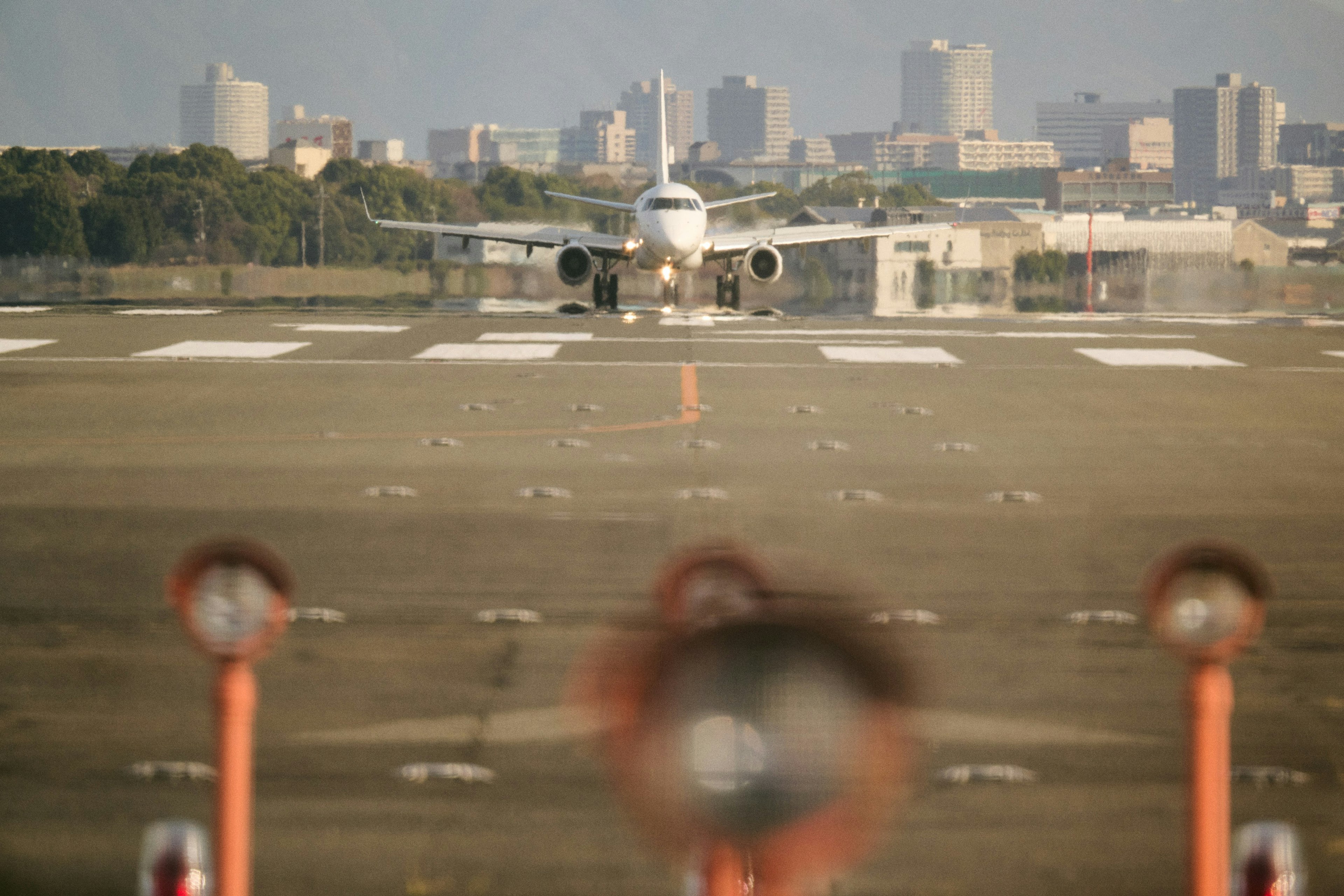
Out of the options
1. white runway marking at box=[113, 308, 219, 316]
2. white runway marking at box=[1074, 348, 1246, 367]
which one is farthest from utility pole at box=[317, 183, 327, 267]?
white runway marking at box=[1074, 348, 1246, 367]

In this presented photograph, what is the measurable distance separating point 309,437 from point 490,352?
→ 12998 millimetres

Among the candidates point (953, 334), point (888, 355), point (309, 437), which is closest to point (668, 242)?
point (953, 334)

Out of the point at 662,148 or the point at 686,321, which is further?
the point at 662,148

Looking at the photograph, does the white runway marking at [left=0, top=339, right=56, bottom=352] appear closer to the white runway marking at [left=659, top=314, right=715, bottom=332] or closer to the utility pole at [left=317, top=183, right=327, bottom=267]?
the white runway marking at [left=659, top=314, right=715, bottom=332]

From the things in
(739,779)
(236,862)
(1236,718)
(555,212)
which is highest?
(555,212)

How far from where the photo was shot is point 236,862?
3791 millimetres

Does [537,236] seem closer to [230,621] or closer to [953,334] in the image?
[953,334]

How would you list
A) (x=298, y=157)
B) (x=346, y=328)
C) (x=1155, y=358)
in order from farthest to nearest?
(x=298, y=157) < (x=346, y=328) < (x=1155, y=358)

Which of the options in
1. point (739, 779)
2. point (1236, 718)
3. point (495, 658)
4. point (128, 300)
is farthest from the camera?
point (128, 300)

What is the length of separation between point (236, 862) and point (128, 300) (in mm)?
53881

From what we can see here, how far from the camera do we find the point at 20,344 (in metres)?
31.3

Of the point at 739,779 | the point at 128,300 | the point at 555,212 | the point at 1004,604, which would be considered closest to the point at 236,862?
the point at 739,779

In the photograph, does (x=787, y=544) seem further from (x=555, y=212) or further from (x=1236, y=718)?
(x=555, y=212)

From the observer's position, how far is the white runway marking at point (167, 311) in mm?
42469
